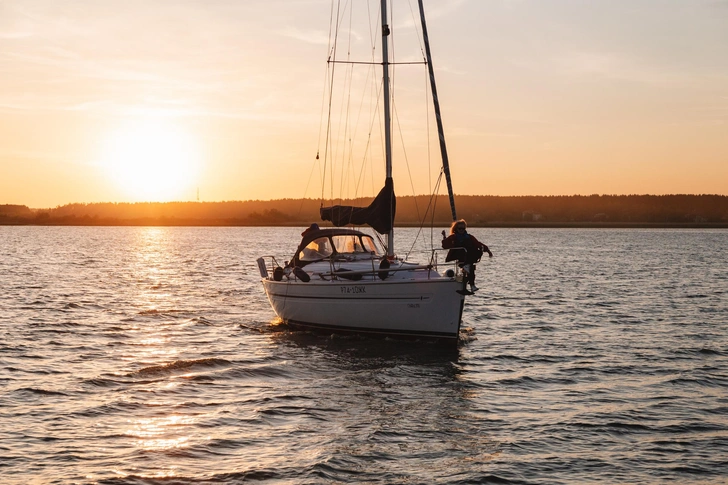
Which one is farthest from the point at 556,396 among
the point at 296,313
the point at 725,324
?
the point at 725,324

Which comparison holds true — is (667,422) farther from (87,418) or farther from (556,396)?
(87,418)

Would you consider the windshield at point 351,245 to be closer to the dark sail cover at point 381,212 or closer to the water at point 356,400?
the dark sail cover at point 381,212

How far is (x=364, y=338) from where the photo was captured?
21.2 m

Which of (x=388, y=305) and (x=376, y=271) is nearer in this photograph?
(x=376, y=271)

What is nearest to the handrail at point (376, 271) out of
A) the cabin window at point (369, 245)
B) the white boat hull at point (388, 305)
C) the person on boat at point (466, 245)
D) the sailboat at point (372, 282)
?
the sailboat at point (372, 282)

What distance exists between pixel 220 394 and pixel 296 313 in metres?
7.55

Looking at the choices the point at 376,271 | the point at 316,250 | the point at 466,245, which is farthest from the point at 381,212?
the point at 466,245

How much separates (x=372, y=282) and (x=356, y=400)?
5.25 meters

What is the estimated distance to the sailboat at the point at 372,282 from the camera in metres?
19.6

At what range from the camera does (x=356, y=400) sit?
15.1 metres

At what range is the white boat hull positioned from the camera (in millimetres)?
19328

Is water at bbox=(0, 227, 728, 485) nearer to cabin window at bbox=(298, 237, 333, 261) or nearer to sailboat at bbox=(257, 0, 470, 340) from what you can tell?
sailboat at bbox=(257, 0, 470, 340)

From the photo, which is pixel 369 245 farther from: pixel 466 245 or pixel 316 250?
A: pixel 466 245

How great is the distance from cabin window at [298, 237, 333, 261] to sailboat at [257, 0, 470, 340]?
15 millimetres
